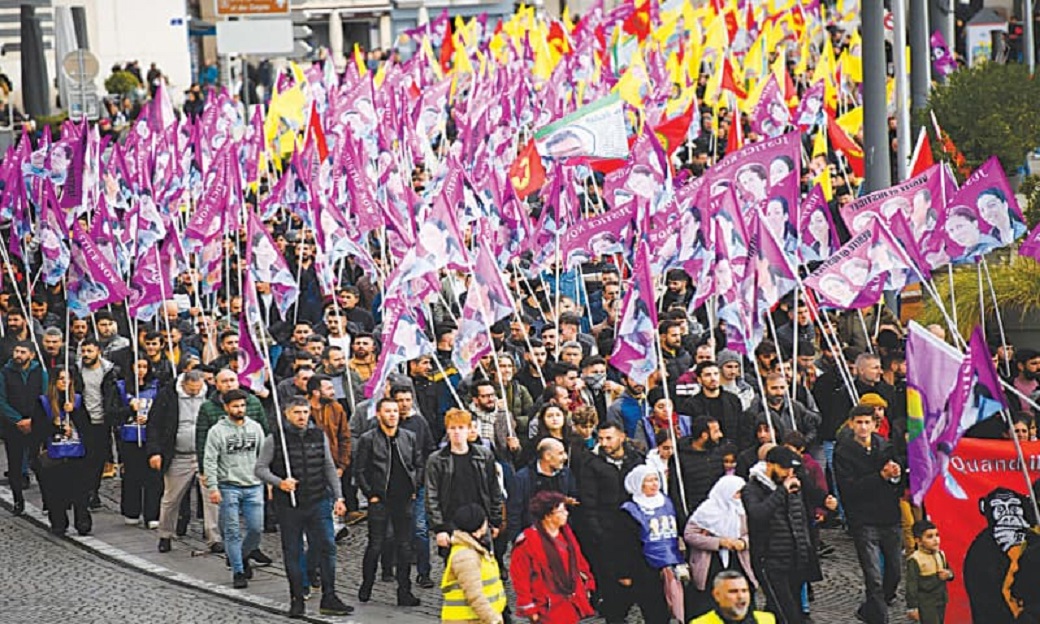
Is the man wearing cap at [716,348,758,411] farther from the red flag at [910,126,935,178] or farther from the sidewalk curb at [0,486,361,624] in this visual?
the red flag at [910,126,935,178]

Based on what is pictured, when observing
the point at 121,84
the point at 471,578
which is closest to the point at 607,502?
the point at 471,578

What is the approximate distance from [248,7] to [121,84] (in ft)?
36.6

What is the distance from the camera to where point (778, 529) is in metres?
13.6

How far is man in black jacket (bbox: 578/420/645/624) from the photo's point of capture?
14.2 metres

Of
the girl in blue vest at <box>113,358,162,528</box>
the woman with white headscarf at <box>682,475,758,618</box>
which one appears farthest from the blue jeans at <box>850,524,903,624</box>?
the girl in blue vest at <box>113,358,162,528</box>

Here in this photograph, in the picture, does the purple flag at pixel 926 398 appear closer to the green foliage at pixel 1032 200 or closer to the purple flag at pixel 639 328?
the purple flag at pixel 639 328

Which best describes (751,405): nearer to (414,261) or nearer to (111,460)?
(414,261)

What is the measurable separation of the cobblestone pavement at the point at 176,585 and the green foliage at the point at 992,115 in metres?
6.29

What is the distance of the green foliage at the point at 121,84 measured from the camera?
1718 inches

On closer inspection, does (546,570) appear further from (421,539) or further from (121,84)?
(121,84)

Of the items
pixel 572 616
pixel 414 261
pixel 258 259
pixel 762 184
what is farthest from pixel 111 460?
pixel 572 616

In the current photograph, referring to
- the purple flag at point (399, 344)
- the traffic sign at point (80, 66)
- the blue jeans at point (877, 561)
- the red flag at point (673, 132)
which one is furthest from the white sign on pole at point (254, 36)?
the blue jeans at point (877, 561)

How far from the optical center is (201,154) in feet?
A: 91.0

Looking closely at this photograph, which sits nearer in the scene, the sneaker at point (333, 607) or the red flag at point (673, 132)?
the sneaker at point (333, 607)
